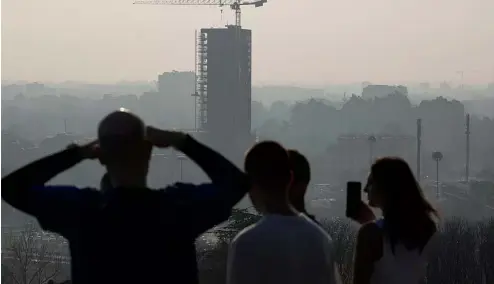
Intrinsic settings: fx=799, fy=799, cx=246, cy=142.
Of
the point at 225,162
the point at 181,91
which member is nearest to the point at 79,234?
the point at 225,162

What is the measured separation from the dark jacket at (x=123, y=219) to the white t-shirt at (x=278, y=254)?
199 mm

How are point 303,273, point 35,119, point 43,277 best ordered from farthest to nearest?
point 35,119 → point 43,277 → point 303,273

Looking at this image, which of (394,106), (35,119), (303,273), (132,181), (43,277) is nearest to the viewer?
(132,181)

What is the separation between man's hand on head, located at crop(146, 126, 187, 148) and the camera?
7.39 feet

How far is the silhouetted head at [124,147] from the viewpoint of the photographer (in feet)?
6.95

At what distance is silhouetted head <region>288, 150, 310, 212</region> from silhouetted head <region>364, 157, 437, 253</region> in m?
0.24

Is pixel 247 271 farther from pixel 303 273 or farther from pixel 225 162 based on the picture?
pixel 225 162

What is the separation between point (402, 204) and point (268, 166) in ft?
1.82

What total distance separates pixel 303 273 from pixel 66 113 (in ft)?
61.6

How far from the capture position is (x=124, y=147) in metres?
2.12

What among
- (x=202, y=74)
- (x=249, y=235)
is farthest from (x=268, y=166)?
(x=202, y=74)

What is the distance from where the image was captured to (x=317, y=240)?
7.91ft

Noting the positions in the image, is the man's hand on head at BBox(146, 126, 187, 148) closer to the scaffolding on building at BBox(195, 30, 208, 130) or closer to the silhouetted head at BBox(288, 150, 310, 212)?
the silhouetted head at BBox(288, 150, 310, 212)

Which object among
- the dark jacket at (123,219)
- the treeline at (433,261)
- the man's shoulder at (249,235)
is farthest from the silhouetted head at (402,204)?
the treeline at (433,261)
